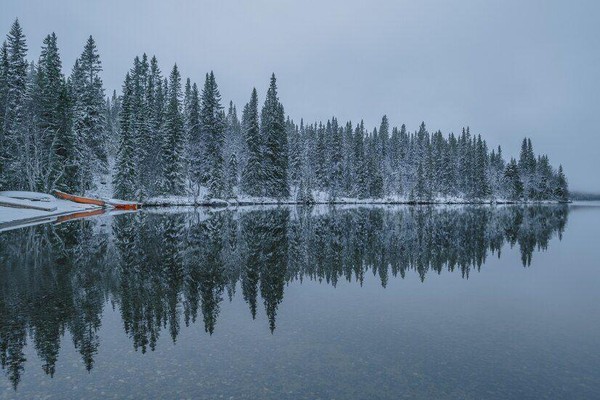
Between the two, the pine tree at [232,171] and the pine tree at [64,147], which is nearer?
the pine tree at [64,147]

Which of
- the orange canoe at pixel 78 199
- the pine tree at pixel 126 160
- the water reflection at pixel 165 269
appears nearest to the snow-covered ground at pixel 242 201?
the pine tree at pixel 126 160

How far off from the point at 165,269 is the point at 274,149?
61.1 meters

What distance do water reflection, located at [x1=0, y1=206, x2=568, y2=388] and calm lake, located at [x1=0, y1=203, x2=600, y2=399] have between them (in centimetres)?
8

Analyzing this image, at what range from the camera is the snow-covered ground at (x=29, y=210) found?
31237 mm

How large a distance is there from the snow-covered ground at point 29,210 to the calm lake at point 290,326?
15810 millimetres

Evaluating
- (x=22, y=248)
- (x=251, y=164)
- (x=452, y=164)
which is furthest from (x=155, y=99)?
(x=452, y=164)

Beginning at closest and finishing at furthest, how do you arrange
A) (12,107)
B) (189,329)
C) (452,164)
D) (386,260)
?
(189,329), (386,260), (12,107), (452,164)

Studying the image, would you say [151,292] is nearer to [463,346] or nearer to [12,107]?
[463,346]

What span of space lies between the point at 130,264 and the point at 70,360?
28.6 feet

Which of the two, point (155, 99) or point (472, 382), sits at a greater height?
point (155, 99)

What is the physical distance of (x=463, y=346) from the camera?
25.4 feet

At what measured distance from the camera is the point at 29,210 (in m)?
37.6

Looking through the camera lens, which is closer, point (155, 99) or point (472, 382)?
point (472, 382)

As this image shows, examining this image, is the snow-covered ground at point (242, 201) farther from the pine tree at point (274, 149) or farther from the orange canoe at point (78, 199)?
the orange canoe at point (78, 199)
